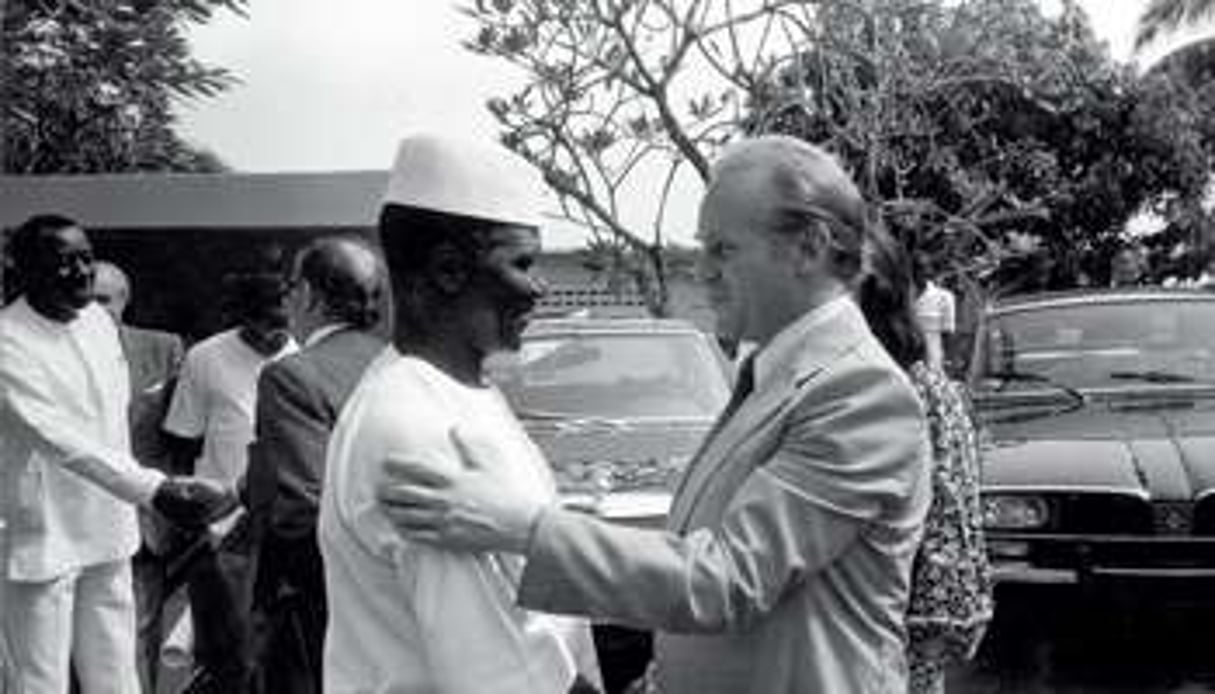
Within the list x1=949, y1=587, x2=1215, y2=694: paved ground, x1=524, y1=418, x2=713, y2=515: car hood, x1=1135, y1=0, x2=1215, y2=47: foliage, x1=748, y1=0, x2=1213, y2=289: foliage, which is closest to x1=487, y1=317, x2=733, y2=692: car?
x1=524, y1=418, x2=713, y2=515: car hood

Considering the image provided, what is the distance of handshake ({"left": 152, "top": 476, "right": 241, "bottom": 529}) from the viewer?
536 centimetres

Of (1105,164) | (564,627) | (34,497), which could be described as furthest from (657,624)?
(1105,164)

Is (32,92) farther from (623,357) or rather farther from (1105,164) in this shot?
(1105,164)

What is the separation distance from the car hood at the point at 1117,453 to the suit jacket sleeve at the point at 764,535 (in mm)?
5333

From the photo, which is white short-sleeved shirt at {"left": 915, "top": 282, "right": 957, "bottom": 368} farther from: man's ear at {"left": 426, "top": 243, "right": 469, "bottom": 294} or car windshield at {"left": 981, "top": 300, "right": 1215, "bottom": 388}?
man's ear at {"left": 426, "top": 243, "right": 469, "bottom": 294}

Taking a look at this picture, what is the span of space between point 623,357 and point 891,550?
5776 mm

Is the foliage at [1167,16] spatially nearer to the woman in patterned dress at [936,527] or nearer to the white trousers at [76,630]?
the white trousers at [76,630]

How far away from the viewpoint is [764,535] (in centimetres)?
212

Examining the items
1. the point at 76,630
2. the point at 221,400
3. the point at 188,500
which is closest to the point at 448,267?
the point at 188,500

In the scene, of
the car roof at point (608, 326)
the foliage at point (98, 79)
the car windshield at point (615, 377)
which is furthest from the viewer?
the foliage at point (98, 79)

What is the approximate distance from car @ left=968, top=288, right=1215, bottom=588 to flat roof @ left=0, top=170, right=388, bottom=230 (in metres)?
7.06

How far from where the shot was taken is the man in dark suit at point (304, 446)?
4695 millimetres

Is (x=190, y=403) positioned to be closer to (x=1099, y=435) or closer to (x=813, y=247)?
(x=1099, y=435)

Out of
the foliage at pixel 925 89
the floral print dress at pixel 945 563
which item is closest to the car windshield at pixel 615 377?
the foliage at pixel 925 89
